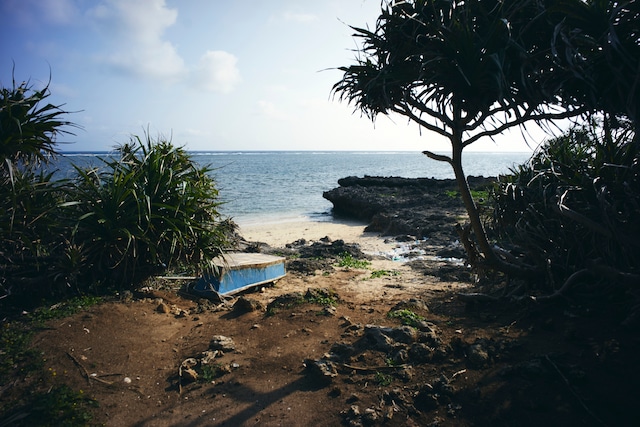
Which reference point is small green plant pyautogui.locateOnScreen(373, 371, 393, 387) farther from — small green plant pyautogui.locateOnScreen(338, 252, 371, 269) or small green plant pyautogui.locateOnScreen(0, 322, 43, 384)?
small green plant pyautogui.locateOnScreen(338, 252, 371, 269)

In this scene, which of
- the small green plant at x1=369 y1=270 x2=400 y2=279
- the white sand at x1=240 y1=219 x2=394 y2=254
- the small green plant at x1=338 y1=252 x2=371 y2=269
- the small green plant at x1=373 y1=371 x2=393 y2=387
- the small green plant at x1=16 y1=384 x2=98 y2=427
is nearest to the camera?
the small green plant at x1=16 y1=384 x2=98 y2=427

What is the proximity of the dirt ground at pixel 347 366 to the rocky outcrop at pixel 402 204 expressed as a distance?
787cm

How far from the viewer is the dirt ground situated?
3.21m

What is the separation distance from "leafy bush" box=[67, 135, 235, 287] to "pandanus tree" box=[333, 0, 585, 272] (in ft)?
8.41

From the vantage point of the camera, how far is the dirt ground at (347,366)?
10.5 ft

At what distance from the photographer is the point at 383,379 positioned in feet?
11.9

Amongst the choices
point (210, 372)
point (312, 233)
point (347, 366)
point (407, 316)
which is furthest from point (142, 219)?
point (312, 233)

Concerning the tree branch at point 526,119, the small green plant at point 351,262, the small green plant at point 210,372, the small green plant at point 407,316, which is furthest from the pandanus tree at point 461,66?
the small green plant at point 351,262

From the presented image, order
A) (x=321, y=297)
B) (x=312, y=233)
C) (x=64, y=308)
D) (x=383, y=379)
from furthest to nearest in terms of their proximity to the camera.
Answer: (x=312, y=233)
(x=321, y=297)
(x=64, y=308)
(x=383, y=379)

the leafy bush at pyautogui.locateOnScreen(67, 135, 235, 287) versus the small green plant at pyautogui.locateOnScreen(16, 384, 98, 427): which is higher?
the leafy bush at pyautogui.locateOnScreen(67, 135, 235, 287)

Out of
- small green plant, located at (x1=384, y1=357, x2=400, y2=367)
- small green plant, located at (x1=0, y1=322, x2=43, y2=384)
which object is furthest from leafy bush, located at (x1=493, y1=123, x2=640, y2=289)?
small green plant, located at (x1=0, y1=322, x2=43, y2=384)

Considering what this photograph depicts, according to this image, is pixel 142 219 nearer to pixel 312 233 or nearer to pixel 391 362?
pixel 391 362

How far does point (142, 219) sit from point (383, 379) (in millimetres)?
3448

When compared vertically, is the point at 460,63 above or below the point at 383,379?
above
